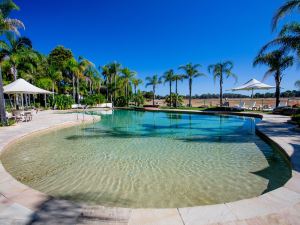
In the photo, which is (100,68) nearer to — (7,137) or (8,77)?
(8,77)

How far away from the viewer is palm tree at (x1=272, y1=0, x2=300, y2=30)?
11.4 meters

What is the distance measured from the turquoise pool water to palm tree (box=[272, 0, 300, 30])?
7815 millimetres

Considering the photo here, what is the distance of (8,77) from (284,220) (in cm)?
3197

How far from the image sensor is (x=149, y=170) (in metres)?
5.44

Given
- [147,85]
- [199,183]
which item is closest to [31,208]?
[199,183]

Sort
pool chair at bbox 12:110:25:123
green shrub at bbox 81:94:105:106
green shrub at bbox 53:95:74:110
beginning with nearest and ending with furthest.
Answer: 1. pool chair at bbox 12:110:25:123
2. green shrub at bbox 53:95:74:110
3. green shrub at bbox 81:94:105:106

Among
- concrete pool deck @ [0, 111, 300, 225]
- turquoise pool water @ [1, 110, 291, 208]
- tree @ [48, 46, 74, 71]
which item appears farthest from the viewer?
tree @ [48, 46, 74, 71]

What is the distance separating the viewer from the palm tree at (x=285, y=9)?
11.4m

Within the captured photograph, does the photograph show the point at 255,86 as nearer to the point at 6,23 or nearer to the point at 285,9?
the point at 285,9

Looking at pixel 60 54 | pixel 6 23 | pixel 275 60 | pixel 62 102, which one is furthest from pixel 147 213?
pixel 60 54

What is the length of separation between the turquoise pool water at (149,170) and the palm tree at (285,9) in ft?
25.6

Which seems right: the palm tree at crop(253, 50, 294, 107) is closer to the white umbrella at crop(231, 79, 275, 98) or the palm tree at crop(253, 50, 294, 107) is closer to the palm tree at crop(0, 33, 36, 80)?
the white umbrella at crop(231, 79, 275, 98)

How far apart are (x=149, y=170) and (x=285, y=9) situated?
12253 mm

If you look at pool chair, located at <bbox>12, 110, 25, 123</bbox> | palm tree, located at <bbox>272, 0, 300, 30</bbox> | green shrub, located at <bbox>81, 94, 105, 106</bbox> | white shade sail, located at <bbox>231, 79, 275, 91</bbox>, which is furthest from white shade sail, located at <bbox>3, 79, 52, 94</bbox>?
white shade sail, located at <bbox>231, 79, 275, 91</bbox>
